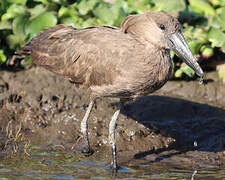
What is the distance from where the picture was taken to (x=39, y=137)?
658 centimetres

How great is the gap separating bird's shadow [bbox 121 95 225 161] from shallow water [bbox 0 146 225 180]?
474 millimetres

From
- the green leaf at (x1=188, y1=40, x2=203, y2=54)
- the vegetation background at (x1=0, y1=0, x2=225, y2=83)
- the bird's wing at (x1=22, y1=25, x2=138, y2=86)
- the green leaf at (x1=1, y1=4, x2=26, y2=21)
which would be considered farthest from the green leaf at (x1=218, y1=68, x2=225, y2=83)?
the green leaf at (x1=1, y1=4, x2=26, y2=21)

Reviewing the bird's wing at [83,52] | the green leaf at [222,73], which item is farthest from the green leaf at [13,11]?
the green leaf at [222,73]

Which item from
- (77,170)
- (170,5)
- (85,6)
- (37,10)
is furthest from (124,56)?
(37,10)

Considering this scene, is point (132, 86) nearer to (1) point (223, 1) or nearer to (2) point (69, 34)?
(2) point (69, 34)

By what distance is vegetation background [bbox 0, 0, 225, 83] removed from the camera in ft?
24.8

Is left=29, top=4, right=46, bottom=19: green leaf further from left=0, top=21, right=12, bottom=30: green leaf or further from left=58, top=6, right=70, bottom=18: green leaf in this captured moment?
left=0, top=21, right=12, bottom=30: green leaf

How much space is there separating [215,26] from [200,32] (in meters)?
0.27

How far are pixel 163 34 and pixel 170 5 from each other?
3.00 metres

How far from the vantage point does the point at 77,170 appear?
217 inches

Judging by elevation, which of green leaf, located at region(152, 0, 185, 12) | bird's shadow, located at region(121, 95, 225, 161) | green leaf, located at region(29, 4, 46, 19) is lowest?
bird's shadow, located at region(121, 95, 225, 161)

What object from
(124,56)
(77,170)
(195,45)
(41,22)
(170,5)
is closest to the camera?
(124,56)

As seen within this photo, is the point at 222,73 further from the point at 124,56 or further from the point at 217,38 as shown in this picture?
the point at 124,56

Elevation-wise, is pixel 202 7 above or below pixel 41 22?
above
